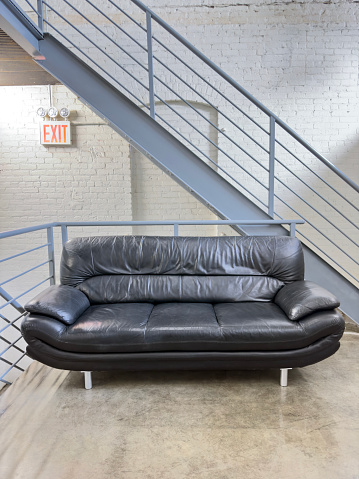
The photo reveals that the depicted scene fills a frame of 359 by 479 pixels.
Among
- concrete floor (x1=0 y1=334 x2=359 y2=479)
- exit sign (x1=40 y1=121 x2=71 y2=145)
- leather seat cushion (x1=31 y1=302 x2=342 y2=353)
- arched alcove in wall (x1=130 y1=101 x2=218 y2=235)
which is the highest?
exit sign (x1=40 y1=121 x2=71 y2=145)

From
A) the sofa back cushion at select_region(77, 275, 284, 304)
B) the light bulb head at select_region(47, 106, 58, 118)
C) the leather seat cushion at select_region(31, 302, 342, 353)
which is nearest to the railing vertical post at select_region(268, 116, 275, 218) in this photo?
the sofa back cushion at select_region(77, 275, 284, 304)

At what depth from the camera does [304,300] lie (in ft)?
6.79

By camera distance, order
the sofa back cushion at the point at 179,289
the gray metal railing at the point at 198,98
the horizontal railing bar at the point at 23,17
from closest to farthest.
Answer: the horizontal railing bar at the point at 23,17 → the sofa back cushion at the point at 179,289 → the gray metal railing at the point at 198,98

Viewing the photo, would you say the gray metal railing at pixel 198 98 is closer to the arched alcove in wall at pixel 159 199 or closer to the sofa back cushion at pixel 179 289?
the arched alcove in wall at pixel 159 199

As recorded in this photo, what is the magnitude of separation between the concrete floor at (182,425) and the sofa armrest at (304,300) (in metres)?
0.47

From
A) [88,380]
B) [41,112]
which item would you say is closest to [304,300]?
[88,380]

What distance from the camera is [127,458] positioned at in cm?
150

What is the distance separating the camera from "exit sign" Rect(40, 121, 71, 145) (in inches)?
168

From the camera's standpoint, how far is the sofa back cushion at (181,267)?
8.18 ft

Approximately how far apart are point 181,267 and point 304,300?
92 centimetres

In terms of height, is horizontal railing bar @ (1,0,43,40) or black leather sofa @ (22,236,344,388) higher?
horizontal railing bar @ (1,0,43,40)

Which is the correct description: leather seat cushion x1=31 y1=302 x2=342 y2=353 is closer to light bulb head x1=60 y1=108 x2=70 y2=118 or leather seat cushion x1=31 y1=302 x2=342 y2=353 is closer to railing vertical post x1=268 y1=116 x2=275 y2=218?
railing vertical post x1=268 y1=116 x2=275 y2=218

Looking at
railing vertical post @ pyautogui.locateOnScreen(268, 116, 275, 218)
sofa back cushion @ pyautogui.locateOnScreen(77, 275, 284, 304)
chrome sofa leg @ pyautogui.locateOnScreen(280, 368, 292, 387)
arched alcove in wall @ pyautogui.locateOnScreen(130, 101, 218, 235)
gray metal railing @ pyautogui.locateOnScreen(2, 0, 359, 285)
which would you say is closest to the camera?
chrome sofa leg @ pyautogui.locateOnScreen(280, 368, 292, 387)

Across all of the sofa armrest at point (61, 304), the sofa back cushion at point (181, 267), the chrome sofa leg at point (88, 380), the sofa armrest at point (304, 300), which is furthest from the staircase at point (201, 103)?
the chrome sofa leg at point (88, 380)
